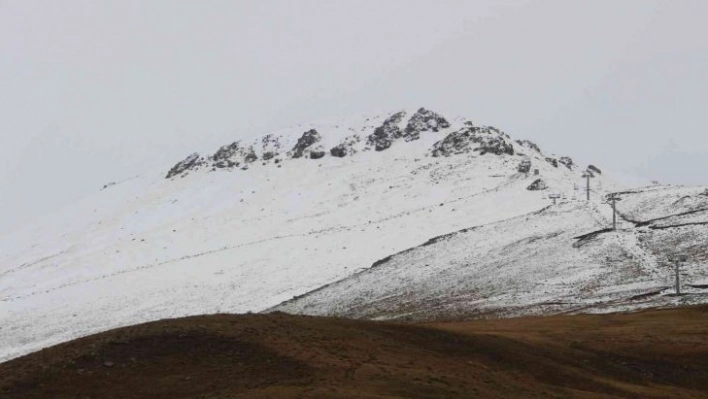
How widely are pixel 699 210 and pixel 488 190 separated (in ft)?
82.5

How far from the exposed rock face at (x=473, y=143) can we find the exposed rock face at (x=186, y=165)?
41.8 meters

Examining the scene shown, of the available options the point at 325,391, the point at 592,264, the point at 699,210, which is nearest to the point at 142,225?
the point at 592,264

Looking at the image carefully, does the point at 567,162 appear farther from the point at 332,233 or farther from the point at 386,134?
the point at 332,233

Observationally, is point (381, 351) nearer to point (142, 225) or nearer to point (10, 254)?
point (142, 225)

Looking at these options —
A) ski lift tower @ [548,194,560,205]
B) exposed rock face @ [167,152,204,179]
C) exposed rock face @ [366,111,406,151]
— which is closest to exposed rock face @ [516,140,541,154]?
exposed rock face @ [366,111,406,151]

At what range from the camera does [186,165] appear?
116875mm

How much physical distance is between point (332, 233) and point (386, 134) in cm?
4145

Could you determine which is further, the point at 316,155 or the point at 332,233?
the point at 316,155

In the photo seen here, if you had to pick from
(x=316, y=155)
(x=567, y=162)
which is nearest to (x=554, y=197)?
(x=567, y=162)

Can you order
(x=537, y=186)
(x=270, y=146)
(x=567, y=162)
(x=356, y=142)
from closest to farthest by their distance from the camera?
1. (x=537, y=186)
2. (x=567, y=162)
3. (x=356, y=142)
4. (x=270, y=146)

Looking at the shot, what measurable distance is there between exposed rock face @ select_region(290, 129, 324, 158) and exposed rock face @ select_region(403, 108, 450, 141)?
1475 cm

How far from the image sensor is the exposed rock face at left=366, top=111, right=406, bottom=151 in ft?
348

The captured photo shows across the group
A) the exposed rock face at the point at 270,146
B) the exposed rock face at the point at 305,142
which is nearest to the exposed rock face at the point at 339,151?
the exposed rock face at the point at 305,142

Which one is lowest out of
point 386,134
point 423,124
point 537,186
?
point 537,186
